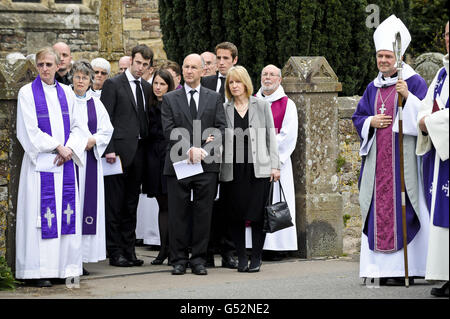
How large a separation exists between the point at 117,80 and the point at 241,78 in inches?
59.5

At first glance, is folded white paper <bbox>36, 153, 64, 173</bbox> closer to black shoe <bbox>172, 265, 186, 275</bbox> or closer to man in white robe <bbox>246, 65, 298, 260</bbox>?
black shoe <bbox>172, 265, 186, 275</bbox>

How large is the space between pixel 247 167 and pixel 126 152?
4.60ft

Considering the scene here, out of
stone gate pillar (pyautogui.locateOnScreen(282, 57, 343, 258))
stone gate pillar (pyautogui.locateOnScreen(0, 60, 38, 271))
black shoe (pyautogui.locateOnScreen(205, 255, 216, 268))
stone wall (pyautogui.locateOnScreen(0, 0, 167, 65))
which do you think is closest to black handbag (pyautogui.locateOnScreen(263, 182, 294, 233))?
black shoe (pyautogui.locateOnScreen(205, 255, 216, 268))

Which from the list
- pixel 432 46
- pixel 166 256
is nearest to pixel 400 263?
pixel 166 256

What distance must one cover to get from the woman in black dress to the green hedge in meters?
2.83

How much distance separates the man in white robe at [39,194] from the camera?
8969 millimetres

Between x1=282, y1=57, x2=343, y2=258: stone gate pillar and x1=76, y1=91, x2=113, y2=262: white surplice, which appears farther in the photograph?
x1=282, y1=57, x2=343, y2=258: stone gate pillar

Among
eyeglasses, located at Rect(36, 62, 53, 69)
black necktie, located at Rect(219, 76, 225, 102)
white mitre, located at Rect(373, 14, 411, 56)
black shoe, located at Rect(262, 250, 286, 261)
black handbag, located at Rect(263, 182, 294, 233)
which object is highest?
white mitre, located at Rect(373, 14, 411, 56)

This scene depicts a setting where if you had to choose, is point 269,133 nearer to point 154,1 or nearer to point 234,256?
point 234,256

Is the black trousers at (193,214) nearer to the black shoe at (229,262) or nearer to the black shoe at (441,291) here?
the black shoe at (229,262)

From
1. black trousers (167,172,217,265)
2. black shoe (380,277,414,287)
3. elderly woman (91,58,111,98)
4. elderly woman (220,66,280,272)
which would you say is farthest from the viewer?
elderly woman (91,58,111,98)

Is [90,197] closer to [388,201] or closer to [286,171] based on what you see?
[286,171]

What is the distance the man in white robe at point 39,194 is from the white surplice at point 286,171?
2371 millimetres

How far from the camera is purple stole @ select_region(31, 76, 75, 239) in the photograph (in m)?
9.00
